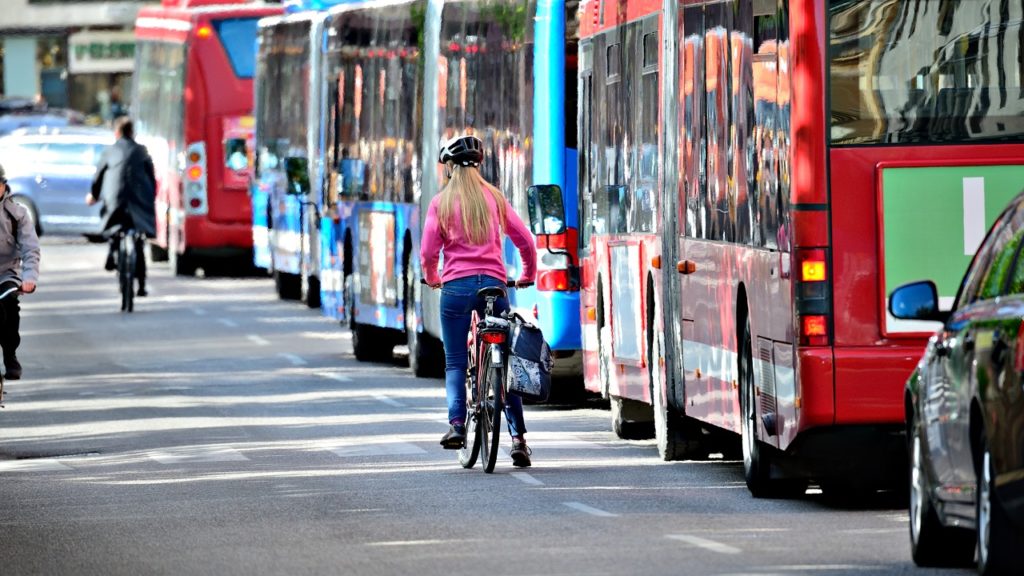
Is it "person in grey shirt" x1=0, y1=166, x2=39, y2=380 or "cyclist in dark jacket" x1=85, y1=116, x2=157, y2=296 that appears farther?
"cyclist in dark jacket" x1=85, y1=116, x2=157, y2=296

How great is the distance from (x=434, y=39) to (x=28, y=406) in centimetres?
439

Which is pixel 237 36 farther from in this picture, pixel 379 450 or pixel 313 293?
pixel 379 450

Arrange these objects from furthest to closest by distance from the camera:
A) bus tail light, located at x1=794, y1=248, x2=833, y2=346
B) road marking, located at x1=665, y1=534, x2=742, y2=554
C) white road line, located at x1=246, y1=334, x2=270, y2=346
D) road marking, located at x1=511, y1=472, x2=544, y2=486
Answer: white road line, located at x1=246, y1=334, x2=270, y2=346 < road marking, located at x1=511, y1=472, x2=544, y2=486 < bus tail light, located at x1=794, y1=248, x2=833, y2=346 < road marking, located at x1=665, y1=534, x2=742, y2=554

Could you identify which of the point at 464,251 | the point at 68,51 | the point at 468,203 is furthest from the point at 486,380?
the point at 68,51

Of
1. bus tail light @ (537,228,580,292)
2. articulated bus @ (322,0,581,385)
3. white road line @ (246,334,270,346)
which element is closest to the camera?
bus tail light @ (537,228,580,292)

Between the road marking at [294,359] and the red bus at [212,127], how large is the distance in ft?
42.5

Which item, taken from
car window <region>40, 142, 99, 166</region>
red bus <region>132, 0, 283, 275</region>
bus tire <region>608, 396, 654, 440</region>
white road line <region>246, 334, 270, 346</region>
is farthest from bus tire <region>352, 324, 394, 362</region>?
car window <region>40, 142, 99, 166</region>

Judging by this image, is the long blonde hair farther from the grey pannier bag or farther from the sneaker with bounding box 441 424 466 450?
the sneaker with bounding box 441 424 466 450

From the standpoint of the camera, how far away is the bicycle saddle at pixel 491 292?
1633 cm

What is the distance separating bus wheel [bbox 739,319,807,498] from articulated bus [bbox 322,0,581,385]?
18.8 ft

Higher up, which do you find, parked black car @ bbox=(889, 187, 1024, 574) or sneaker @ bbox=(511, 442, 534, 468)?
parked black car @ bbox=(889, 187, 1024, 574)

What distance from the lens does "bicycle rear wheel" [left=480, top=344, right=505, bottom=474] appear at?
1603 centimetres

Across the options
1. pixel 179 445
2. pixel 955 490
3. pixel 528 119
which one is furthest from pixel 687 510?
pixel 528 119

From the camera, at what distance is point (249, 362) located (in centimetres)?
2714
